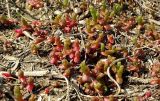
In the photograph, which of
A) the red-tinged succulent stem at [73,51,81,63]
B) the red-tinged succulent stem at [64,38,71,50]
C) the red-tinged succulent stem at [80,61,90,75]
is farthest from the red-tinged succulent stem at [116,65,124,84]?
the red-tinged succulent stem at [64,38,71,50]

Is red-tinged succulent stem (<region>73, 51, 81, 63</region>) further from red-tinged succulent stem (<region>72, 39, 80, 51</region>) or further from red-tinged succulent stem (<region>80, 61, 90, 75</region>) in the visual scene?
red-tinged succulent stem (<region>80, 61, 90, 75</region>)

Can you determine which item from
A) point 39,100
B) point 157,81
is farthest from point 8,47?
point 157,81

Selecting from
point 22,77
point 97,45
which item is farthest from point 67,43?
point 22,77

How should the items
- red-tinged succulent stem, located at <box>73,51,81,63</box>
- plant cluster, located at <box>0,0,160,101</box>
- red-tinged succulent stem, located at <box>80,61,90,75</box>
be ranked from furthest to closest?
red-tinged succulent stem, located at <box>73,51,81,63</box>
plant cluster, located at <box>0,0,160,101</box>
red-tinged succulent stem, located at <box>80,61,90,75</box>

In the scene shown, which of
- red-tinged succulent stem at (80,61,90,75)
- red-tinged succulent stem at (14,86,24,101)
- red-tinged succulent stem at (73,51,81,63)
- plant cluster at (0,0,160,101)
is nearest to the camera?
red-tinged succulent stem at (14,86,24,101)

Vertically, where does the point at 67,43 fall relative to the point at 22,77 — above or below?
above

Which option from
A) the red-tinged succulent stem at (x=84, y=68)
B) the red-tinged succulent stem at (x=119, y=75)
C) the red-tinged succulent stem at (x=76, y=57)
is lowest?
the red-tinged succulent stem at (x=119, y=75)

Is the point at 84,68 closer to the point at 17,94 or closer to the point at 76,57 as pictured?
the point at 76,57

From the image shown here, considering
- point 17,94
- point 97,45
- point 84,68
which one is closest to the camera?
point 17,94

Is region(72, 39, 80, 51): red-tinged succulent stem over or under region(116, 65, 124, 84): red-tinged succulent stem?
over

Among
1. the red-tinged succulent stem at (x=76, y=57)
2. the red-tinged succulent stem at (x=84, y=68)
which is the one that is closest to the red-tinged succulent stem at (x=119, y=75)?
the red-tinged succulent stem at (x=84, y=68)

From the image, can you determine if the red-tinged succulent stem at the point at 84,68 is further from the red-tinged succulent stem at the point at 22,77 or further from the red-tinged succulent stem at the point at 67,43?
the red-tinged succulent stem at the point at 22,77
